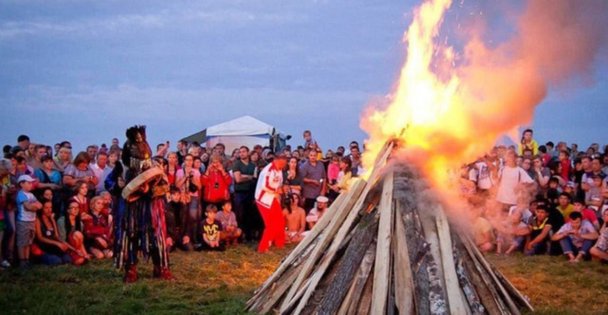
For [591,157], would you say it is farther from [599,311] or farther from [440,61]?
[440,61]

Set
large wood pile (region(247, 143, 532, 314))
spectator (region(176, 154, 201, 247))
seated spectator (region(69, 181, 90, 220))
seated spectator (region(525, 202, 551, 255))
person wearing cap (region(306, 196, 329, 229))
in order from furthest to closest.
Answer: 1. person wearing cap (region(306, 196, 329, 229))
2. spectator (region(176, 154, 201, 247))
3. seated spectator (region(525, 202, 551, 255))
4. seated spectator (region(69, 181, 90, 220))
5. large wood pile (region(247, 143, 532, 314))

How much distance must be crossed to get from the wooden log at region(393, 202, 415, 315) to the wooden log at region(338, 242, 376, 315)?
0.79 feet

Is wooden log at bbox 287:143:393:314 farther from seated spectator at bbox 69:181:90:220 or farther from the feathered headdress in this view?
seated spectator at bbox 69:181:90:220

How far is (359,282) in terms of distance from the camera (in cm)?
692

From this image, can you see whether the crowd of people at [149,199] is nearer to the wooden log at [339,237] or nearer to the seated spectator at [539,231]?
the wooden log at [339,237]

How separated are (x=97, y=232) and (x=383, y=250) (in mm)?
7041

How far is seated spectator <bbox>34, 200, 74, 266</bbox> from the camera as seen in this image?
37.9ft

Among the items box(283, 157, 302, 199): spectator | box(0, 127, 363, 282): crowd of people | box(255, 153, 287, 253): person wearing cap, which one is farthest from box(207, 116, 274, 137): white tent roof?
box(255, 153, 287, 253): person wearing cap

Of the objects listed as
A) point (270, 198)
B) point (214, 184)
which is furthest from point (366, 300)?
point (214, 184)

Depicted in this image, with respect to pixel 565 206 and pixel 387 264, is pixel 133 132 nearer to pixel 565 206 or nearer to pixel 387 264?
pixel 387 264

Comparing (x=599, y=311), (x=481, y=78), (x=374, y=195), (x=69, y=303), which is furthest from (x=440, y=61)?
(x=69, y=303)

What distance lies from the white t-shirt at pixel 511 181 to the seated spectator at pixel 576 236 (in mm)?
1326

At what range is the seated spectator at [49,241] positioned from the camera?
11.5m

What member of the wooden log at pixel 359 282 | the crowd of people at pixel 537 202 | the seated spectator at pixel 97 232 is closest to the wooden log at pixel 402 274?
the wooden log at pixel 359 282
